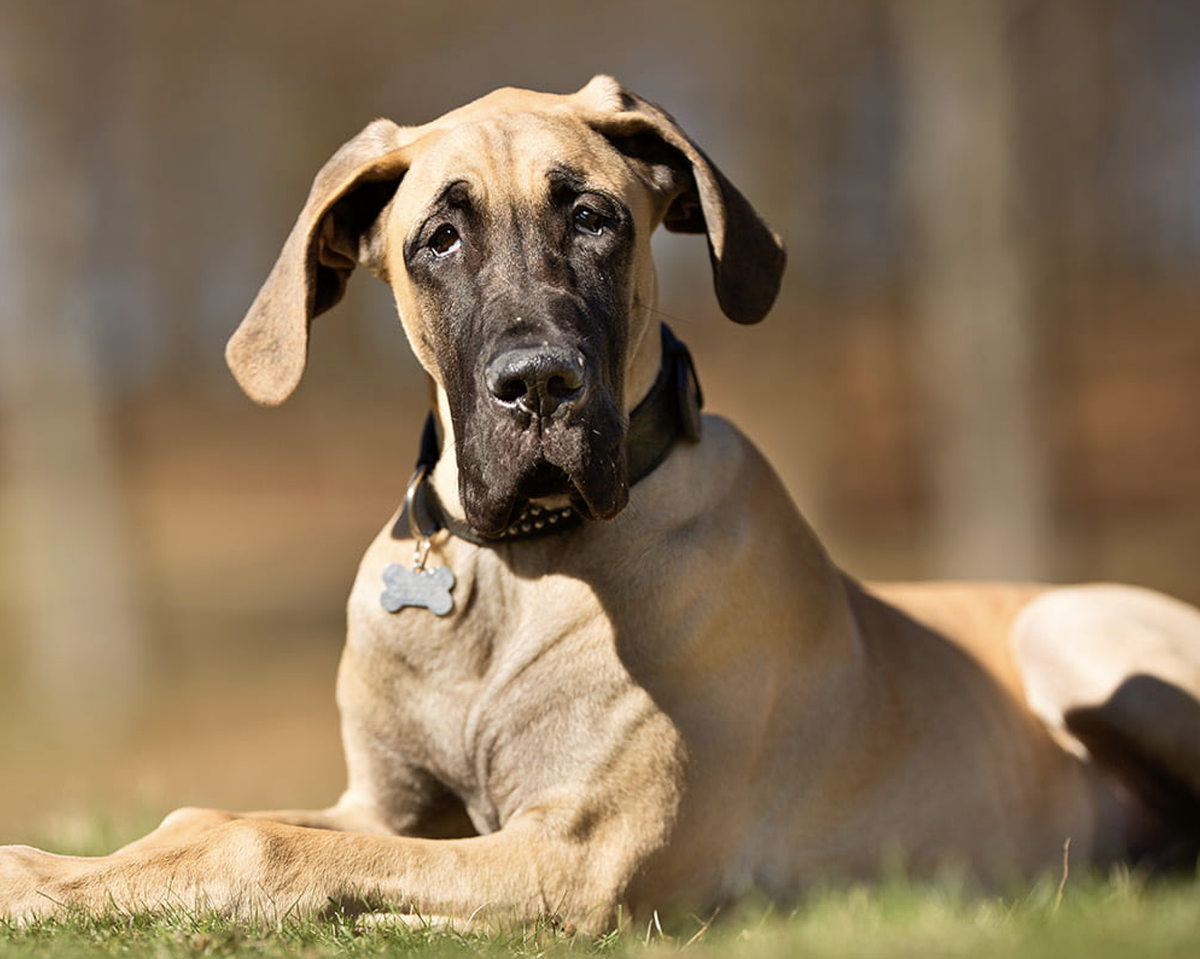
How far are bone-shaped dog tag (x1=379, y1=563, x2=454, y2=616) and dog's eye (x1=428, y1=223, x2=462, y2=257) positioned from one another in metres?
0.76

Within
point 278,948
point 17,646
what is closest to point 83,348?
point 17,646

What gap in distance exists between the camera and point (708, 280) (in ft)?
55.5

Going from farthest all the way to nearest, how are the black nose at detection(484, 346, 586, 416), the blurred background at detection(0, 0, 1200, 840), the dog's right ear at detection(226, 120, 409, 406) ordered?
the blurred background at detection(0, 0, 1200, 840) → the dog's right ear at detection(226, 120, 409, 406) → the black nose at detection(484, 346, 586, 416)

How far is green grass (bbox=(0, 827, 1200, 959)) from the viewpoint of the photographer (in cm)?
265

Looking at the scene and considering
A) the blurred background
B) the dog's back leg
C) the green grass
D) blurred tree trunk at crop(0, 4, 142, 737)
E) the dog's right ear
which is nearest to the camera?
the green grass

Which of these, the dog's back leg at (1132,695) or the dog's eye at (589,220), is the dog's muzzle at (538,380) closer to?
the dog's eye at (589,220)

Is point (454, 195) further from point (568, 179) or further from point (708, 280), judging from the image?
point (708, 280)

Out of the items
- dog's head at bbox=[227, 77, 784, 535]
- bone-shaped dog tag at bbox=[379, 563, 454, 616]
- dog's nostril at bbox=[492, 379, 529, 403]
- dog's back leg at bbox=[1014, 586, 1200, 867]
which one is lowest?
dog's back leg at bbox=[1014, 586, 1200, 867]

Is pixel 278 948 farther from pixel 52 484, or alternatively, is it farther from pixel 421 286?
pixel 52 484

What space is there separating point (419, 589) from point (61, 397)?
11466 millimetres

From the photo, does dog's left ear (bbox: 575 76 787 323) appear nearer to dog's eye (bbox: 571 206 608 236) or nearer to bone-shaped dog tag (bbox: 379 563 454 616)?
dog's eye (bbox: 571 206 608 236)

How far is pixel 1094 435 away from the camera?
69.7ft

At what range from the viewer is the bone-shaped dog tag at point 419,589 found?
11.9 feet

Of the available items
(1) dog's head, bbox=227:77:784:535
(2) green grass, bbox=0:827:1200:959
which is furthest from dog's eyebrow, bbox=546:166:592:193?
(2) green grass, bbox=0:827:1200:959
